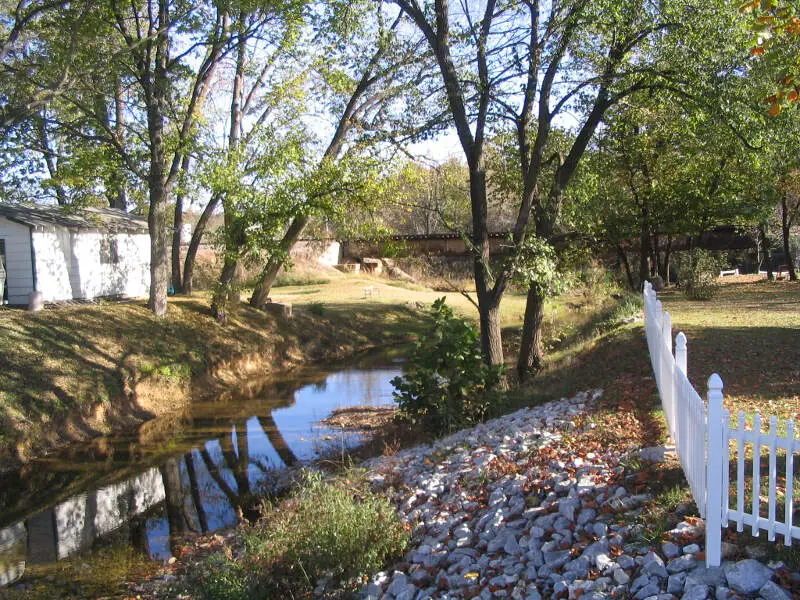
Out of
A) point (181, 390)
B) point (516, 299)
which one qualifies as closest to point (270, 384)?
point (181, 390)

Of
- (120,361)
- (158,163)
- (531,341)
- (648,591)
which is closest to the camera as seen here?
(648,591)

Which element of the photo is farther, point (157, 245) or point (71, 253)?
point (71, 253)

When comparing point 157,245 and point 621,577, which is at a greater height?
point 157,245

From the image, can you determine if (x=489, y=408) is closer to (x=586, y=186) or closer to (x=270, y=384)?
(x=586, y=186)

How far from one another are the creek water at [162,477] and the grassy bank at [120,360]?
2.24ft

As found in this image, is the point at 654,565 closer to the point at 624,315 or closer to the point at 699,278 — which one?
the point at 624,315

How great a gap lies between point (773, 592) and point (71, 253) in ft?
73.7

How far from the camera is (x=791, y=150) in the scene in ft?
40.2

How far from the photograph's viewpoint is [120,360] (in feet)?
56.0

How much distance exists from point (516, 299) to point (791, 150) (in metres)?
22.3

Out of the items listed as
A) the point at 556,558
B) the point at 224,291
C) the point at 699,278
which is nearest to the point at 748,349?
the point at 556,558

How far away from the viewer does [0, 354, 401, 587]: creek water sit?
9695 millimetres

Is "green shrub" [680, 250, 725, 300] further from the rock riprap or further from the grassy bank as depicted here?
the rock riprap

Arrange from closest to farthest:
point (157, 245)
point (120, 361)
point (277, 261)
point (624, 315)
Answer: point (120, 361) < point (624, 315) < point (157, 245) < point (277, 261)
